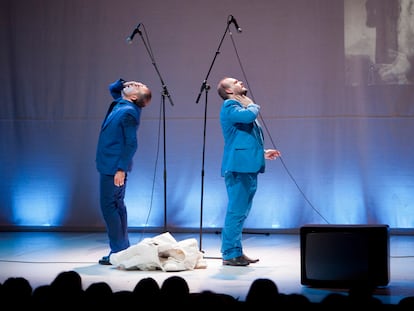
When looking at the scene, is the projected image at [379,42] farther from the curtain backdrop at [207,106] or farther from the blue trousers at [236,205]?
the blue trousers at [236,205]

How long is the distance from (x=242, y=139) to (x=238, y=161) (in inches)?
6.9

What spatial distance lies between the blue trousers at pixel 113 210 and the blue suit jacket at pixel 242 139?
880 mm

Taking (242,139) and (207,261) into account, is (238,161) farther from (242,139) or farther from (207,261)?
(207,261)

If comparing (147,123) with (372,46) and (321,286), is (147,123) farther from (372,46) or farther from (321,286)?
(321,286)

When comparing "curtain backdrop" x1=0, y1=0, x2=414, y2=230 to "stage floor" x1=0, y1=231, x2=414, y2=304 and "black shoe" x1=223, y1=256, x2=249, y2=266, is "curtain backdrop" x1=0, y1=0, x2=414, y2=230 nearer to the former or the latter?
"stage floor" x1=0, y1=231, x2=414, y2=304

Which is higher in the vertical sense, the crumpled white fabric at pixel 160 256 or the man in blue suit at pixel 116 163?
the man in blue suit at pixel 116 163

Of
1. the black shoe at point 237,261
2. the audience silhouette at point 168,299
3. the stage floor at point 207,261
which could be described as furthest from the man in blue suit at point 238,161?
the audience silhouette at point 168,299

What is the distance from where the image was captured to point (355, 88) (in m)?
7.18

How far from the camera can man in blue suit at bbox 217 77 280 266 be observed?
5340 millimetres

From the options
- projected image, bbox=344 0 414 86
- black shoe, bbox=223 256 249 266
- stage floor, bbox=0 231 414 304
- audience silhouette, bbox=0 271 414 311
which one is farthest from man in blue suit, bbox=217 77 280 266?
audience silhouette, bbox=0 271 414 311

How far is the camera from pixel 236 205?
17.7 ft

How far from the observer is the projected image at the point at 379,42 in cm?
709

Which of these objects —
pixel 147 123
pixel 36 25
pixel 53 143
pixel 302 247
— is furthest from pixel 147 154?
pixel 302 247

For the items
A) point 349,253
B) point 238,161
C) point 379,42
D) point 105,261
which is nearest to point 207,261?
point 105,261
